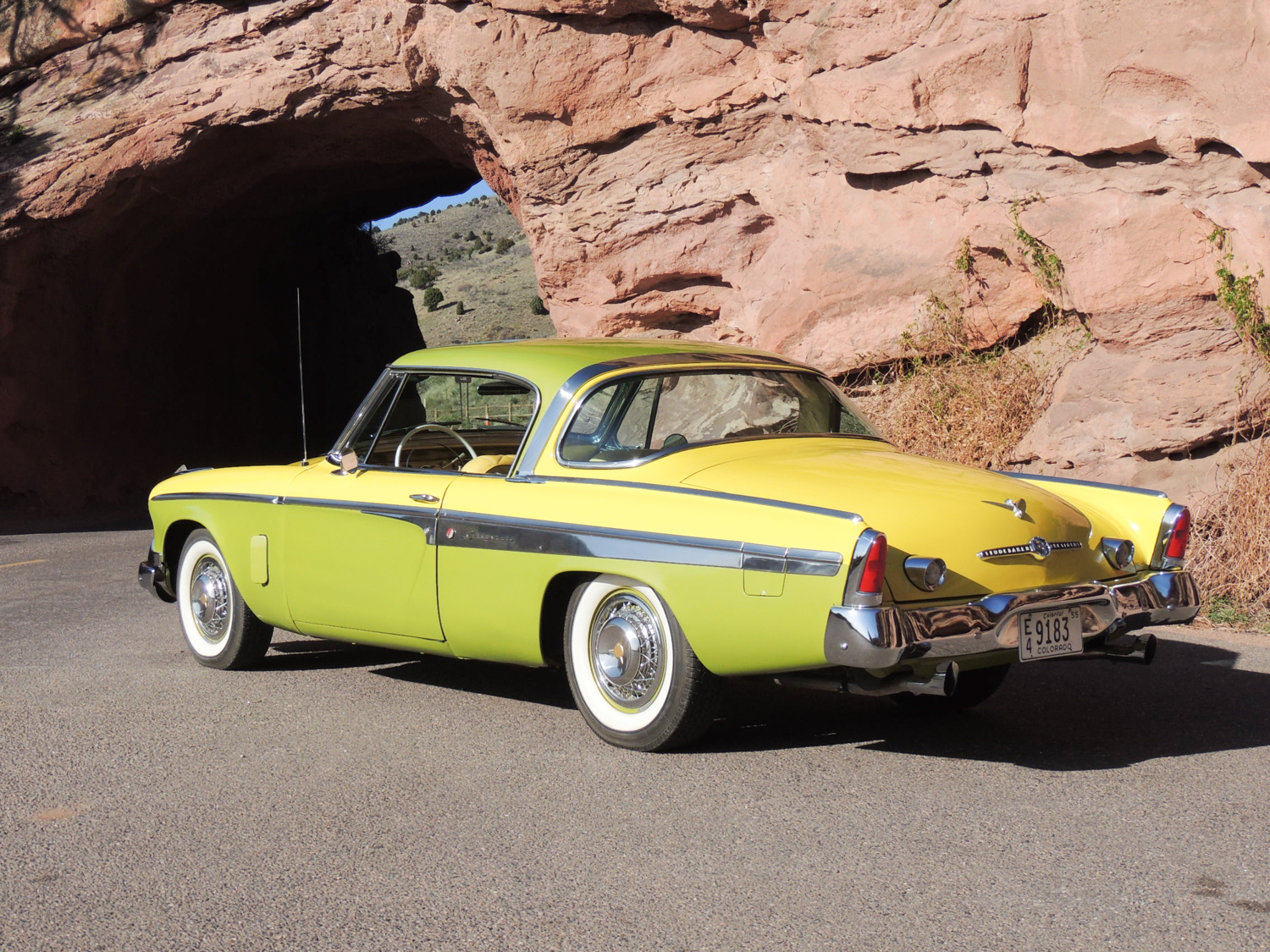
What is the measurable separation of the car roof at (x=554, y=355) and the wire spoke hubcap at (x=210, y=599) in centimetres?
149

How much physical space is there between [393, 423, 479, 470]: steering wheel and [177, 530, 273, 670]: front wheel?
1162 millimetres

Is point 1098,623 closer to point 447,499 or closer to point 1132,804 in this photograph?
point 1132,804

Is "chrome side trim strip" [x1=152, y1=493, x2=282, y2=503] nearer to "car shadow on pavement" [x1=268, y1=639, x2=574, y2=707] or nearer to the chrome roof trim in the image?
the chrome roof trim

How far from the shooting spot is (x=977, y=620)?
4562 millimetres

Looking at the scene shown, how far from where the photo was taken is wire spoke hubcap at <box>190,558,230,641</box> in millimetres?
6844

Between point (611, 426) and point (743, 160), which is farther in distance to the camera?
point (743, 160)

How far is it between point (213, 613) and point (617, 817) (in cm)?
331

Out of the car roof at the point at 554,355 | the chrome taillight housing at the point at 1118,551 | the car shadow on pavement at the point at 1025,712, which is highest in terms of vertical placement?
the car roof at the point at 554,355

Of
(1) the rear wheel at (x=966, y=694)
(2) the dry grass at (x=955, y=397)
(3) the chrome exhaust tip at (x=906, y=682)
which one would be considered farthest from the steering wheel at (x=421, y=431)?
(2) the dry grass at (x=955, y=397)

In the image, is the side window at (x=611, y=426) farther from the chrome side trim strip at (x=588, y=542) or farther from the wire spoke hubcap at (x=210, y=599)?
the wire spoke hubcap at (x=210, y=599)

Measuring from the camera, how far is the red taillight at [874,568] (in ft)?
14.3

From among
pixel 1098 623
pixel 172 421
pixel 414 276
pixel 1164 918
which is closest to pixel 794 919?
pixel 1164 918

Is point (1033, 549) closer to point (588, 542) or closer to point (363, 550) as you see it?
point (588, 542)

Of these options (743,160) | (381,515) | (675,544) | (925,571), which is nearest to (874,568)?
(925,571)
